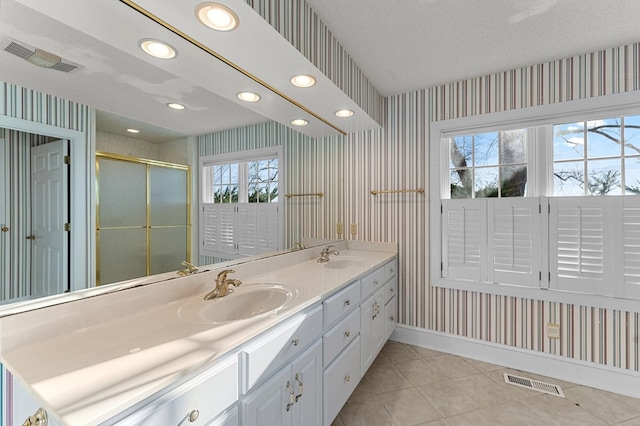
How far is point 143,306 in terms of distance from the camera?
1119 millimetres

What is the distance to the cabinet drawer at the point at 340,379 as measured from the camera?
4.50 ft

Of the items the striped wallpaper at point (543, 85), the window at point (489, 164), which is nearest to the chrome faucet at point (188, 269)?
the window at point (489, 164)

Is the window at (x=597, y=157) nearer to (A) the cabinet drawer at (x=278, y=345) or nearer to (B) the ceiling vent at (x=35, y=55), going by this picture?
(A) the cabinet drawer at (x=278, y=345)

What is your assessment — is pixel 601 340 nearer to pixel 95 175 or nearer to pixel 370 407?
pixel 370 407

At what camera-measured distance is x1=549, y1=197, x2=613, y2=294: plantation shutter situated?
74.0 inches

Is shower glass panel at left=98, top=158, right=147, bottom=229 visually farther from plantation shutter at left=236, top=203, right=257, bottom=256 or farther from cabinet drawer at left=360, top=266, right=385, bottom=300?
cabinet drawer at left=360, top=266, right=385, bottom=300

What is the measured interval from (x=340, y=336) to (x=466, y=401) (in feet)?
3.45

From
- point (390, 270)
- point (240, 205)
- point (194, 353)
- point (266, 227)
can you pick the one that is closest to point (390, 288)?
point (390, 270)

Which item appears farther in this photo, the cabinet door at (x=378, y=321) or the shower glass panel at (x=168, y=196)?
the cabinet door at (x=378, y=321)

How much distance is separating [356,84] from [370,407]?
7.30 feet

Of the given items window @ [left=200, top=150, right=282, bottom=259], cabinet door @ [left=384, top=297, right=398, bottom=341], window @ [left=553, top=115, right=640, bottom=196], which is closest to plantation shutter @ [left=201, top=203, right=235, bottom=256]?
window @ [left=200, top=150, right=282, bottom=259]

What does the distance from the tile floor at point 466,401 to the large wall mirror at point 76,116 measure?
1527 millimetres

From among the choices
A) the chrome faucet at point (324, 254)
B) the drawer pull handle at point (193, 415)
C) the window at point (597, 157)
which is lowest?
the drawer pull handle at point (193, 415)

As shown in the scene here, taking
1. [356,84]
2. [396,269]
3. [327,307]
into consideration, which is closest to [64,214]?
[327,307]
